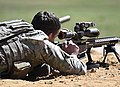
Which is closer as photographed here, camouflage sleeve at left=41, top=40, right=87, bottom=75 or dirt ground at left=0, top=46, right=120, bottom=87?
dirt ground at left=0, top=46, right=120, bottom=87

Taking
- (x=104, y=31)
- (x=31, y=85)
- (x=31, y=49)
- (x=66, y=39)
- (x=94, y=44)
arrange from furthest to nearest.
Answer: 1. (x=104, y=31)
2. (x=94, y=44)
3. (x=66, y=39)
4. (x=31, y=49)
5. (x=31, y=85)

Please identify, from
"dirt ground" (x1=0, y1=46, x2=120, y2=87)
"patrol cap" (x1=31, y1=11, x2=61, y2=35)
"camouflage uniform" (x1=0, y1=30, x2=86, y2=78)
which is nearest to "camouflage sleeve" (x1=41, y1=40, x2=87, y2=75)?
"camouflage uniform" (x1=0, y1=30, x2=86, y2=78)

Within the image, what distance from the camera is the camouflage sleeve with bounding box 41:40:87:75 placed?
6770 mm

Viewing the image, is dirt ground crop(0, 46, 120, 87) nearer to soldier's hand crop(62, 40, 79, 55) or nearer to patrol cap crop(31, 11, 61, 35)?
soldier's hand crop(62, 40, 79, 55)

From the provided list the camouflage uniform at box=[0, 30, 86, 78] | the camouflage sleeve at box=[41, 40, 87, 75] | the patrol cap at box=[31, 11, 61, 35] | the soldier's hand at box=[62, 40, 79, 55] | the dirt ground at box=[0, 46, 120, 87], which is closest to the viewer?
the dirt ground at box=[0, 46, 120, 87]

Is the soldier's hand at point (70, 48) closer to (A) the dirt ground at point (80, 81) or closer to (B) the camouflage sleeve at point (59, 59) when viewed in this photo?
(B) the camouflage sleeve at point (59, 59)

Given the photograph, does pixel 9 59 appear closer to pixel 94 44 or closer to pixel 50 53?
pixel 50 53

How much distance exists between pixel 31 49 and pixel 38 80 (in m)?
0.47

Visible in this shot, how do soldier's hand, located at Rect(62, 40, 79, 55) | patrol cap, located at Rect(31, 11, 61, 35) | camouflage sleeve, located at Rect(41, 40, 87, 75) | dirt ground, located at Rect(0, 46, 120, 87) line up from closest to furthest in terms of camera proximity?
dirt ground, located at Rect(0, 46, 120, 87) → camouflage sleeve, located at Rect(41, 40, 87, 75) → patrol cap, located at Rect(31, 11, 61, 35) → soldier's hand, located at Rect(62, 40, 79, 55)

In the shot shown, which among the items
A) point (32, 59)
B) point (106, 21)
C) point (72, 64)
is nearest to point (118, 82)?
point (72, 64)

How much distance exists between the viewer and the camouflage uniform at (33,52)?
262 inches

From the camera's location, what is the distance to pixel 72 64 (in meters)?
7.04

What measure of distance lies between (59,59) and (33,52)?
0.35 meters

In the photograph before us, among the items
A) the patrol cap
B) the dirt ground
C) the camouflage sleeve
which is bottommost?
the dirt ground
